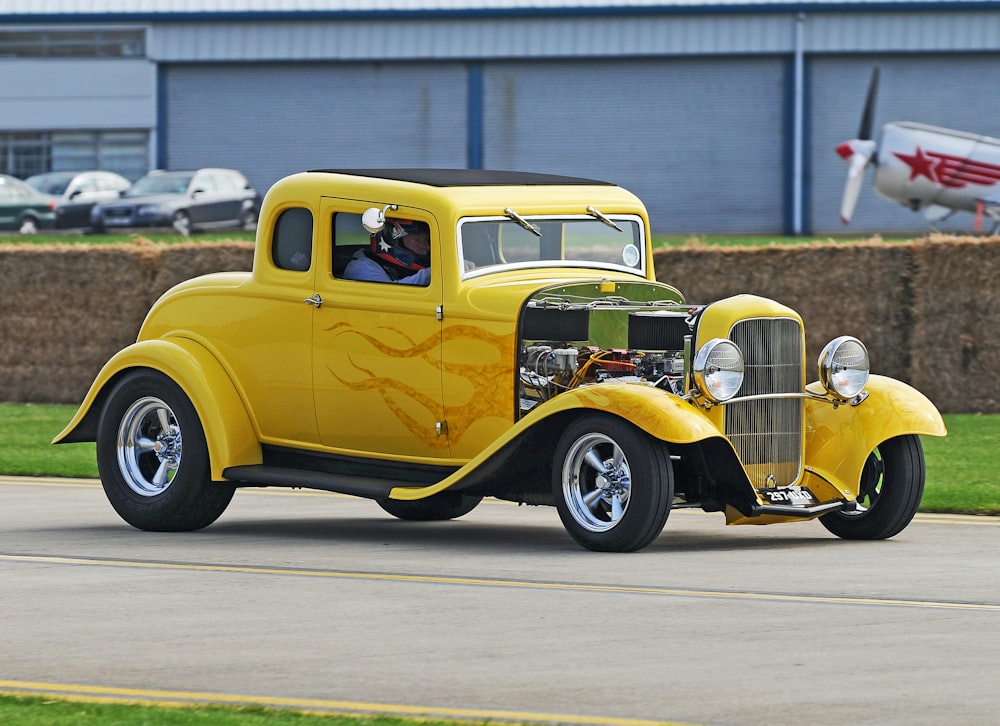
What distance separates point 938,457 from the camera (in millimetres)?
14914

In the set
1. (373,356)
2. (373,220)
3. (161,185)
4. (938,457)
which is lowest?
(938,457)

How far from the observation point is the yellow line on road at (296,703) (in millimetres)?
5903

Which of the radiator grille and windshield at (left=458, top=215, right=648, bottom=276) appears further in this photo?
windshield at (left=458, top=215, right=648, bottom=276)

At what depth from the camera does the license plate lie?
990 centimetres

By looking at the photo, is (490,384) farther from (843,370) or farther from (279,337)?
(843,370)

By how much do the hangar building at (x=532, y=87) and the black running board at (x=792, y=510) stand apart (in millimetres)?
36180

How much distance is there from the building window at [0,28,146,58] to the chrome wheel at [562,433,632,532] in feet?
133

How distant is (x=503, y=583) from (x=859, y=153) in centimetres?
3601

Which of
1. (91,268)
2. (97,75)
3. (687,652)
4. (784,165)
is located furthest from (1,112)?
(687,652)

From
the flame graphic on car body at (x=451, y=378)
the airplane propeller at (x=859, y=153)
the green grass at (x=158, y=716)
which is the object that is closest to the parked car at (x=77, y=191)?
the airplane propeller at (x=859, y=153)

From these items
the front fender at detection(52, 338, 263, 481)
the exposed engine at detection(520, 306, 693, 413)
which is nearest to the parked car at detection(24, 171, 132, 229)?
the front fender at detection(52, 338, 263, 481)

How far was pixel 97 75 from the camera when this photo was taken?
1940 inches

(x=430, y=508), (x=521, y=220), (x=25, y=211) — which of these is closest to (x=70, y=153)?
(x=25, y=211)

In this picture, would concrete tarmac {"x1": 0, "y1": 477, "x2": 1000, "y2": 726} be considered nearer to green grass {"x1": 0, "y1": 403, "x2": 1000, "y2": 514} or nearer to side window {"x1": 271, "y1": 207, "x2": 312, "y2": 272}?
green grass {"x1": 0, "y1": 403, "x2": 1000, "y2": 514}
